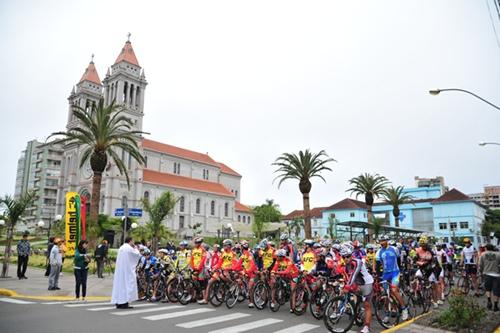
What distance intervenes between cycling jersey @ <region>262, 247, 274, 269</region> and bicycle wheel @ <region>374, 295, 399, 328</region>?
356 cm

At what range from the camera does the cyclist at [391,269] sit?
30.6 ft

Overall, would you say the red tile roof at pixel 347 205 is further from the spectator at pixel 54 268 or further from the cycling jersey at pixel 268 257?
the spectator at pixel 54 268

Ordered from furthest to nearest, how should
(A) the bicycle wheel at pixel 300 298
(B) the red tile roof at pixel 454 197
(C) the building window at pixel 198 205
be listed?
(C) the building window at pixel 198 205 < (B) the red tile roof at pixel 454 197 < (A) the bicycle wheel at pixel 300 298

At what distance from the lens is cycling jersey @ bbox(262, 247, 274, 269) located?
12102 millimetres

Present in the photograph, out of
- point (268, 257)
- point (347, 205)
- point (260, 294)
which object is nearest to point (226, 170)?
point (347, 205)

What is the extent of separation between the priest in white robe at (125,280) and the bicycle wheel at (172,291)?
136cm

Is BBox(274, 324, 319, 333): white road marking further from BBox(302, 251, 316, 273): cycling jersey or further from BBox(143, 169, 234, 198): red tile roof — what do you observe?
BBox(143, 169, 234, 198): red tile roof

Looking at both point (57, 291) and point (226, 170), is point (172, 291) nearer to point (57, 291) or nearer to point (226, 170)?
point (57, 291)

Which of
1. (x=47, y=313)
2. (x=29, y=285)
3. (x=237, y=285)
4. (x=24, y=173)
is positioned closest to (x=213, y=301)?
(x=237, y=285)

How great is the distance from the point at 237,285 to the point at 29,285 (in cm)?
951

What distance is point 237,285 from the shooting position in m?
12.1

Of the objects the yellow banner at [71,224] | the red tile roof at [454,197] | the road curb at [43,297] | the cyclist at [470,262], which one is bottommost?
the road curb at [43,297]

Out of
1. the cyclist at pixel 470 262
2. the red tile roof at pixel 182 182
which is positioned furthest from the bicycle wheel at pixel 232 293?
the red tile roof at pixel 182 182

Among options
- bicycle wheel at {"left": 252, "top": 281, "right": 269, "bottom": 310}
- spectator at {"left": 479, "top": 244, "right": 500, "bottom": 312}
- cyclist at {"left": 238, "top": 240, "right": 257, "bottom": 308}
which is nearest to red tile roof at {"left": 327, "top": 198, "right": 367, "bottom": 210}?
spectator at {"left": 479, "top": 244, "right": 500, "bottom": 312}
